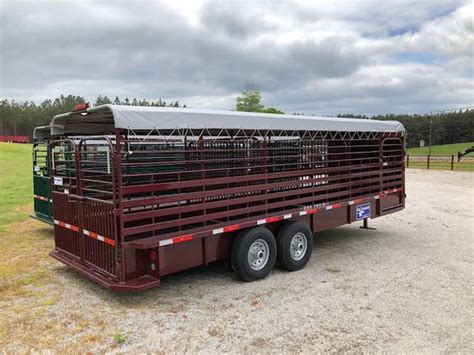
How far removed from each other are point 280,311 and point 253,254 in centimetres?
120

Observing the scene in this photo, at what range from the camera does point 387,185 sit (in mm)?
8641

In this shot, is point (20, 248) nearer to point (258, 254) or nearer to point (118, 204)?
point (118, 204)

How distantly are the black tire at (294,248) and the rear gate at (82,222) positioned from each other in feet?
8.37

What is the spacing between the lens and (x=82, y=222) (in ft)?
18.1

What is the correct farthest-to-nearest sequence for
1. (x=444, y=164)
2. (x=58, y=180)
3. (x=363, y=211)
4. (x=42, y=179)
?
(x=444, y=164), (x=42, y=179), (x=363, y=211), (x=58, y=180)

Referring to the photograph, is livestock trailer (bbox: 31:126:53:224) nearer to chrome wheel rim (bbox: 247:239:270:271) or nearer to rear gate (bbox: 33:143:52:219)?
rear gate (bbox: 33:143:52:219)

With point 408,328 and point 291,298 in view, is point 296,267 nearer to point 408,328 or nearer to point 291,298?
point 291,298

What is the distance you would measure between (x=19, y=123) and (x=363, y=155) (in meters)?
80.3

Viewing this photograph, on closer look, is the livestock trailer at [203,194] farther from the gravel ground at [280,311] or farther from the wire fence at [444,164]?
the wire fence at [444,164]

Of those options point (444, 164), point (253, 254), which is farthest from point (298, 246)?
point (444, 164)

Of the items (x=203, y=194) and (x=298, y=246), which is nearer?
(x=203, y=194)

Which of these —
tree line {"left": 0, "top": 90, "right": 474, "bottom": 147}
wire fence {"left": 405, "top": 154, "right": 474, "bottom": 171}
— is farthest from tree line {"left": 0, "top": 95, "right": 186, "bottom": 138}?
wire fence {"left": 405, "top": 154, "right": 474, "bottom": 171}

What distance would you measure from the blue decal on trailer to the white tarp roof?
151 cm

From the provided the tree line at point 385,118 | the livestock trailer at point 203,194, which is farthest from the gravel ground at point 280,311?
the tree line at point 385,118
